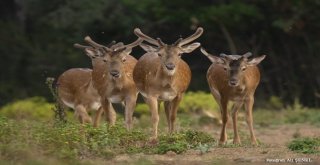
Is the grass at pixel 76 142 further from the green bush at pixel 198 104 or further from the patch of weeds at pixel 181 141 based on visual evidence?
the green bush at pixel 198 104

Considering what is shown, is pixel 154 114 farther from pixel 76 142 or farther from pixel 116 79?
pixel 76 142

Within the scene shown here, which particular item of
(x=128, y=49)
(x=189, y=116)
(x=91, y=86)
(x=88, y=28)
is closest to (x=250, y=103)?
(x=128, y=49)

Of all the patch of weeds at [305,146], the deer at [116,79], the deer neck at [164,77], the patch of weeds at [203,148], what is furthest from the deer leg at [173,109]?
the patch of weeds at [305,146]

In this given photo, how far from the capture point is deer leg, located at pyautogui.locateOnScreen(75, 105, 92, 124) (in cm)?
1756

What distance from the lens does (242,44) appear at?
3084 centimetres

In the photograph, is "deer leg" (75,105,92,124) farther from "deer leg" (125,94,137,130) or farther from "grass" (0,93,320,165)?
"grass" (0,93,320,165)

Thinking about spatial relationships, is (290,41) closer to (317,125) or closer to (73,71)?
(317,125)

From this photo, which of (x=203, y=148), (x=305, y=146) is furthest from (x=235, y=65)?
(x=203, y=148)

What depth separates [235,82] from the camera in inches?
600

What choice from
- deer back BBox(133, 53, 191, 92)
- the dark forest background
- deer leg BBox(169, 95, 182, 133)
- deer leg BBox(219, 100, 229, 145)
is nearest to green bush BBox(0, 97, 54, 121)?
the dark forest background

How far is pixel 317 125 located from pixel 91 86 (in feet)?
18.2

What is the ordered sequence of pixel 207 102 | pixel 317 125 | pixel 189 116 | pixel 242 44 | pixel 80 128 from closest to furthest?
pixel 80 128
pixel 317 125
pixel 189 116
pixel 207 102
pixel 242 44

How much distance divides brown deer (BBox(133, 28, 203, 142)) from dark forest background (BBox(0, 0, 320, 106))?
12.5 m

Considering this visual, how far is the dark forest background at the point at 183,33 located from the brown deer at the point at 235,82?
1210cm
